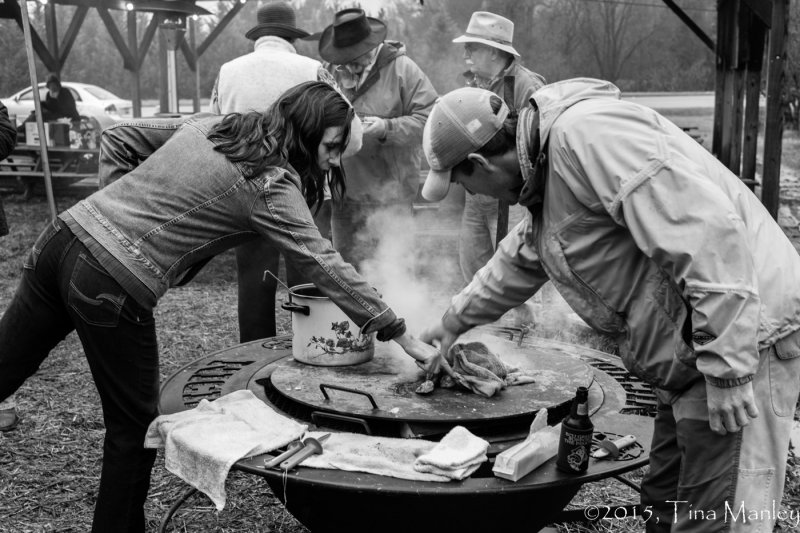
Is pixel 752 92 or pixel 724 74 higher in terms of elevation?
pixel 724 74

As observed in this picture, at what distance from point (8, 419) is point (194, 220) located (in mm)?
2434

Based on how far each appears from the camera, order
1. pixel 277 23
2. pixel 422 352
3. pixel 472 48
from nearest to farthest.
→ pixel 422 352
pixel 277 23
pixel 472 48

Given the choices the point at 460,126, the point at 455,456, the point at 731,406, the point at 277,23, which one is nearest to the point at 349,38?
the point at 277,23

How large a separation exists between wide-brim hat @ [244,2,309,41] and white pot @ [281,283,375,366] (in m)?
2.11

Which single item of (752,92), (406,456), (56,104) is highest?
(752,92)

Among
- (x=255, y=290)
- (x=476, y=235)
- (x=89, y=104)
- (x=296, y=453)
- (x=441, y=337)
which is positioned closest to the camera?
(x=296, y=453)

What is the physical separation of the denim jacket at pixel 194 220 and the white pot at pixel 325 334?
1.40 ft

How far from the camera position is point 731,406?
5.65 feet

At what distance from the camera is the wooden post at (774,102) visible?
6.04 m

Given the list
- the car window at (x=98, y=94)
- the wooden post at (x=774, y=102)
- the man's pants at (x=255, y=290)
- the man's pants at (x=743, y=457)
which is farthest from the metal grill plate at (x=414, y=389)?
the car window at (x=98, y=94)

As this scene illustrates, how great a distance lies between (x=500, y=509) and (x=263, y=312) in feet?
7.46

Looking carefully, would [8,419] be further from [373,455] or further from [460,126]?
[460,126]

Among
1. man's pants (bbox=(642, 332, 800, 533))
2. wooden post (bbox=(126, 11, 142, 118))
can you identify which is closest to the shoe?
man's pants (bbox=(642, 332, 800, 533))

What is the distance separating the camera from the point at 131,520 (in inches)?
101
